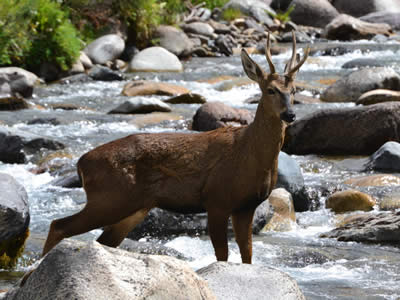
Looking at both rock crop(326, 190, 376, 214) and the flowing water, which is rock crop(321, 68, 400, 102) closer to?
the flowing water

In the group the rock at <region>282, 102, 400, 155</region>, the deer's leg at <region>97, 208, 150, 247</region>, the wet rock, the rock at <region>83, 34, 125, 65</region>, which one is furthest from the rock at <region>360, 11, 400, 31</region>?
the deer's leg at <region>97, 208, 150, 247</region>

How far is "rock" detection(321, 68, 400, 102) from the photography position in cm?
1811

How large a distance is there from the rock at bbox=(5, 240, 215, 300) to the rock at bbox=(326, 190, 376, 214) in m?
6.36

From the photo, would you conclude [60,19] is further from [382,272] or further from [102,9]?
[382,272]

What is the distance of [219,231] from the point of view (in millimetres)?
6020

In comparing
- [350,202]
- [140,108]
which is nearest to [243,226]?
Result: [350,202]

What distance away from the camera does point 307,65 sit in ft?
79.7

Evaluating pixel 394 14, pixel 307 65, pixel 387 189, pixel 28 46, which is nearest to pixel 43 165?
pixel 387 189

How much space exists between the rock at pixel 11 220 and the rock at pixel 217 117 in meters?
7.70

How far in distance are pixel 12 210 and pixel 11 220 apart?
0.12m

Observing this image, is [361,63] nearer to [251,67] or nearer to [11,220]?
[11,220]

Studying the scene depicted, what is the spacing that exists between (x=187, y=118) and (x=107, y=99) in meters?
3.49

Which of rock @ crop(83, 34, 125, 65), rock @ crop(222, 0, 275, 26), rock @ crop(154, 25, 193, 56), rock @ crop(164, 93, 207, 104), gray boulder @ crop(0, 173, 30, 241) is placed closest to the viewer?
Answer: gray boulder @ crop(0, 173, 30, 241)

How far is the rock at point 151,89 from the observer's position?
19.5 meters
